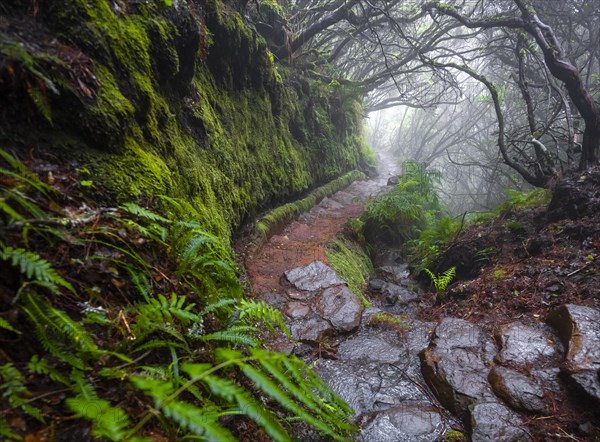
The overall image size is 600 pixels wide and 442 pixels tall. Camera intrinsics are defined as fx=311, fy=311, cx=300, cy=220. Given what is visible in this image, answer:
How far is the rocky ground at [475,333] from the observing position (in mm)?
2062

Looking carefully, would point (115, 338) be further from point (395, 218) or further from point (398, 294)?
point (395, 218)

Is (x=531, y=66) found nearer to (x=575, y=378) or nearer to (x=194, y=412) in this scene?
(x=575, y=378)

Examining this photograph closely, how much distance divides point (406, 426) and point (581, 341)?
62.9 inches

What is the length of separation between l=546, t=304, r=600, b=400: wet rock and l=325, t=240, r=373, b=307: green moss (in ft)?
6.31

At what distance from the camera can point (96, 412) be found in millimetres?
1030

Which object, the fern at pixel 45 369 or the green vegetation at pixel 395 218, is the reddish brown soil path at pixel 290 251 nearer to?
the green vegetation at pixel 395 218

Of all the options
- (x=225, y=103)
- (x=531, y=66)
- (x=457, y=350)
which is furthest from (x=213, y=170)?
(x=531, y=66)

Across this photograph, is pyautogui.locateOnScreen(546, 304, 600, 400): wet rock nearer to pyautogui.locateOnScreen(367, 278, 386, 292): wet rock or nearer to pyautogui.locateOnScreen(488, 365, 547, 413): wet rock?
pyautogui.locateOnScreen(488, 365, 547, 413): wet rock

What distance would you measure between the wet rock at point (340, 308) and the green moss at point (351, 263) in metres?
0.36

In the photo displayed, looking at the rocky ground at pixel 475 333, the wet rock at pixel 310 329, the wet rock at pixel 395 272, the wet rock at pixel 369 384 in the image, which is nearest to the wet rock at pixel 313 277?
the rocky ground at pixel 475 333

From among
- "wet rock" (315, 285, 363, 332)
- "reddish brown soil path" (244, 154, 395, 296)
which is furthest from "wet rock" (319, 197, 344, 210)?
"wet rock" (315, 285, 363, 332)

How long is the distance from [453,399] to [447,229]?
4613 mm

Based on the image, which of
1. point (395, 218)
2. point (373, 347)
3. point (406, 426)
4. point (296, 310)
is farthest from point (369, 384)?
point (395, 218)

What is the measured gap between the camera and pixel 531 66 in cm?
937
